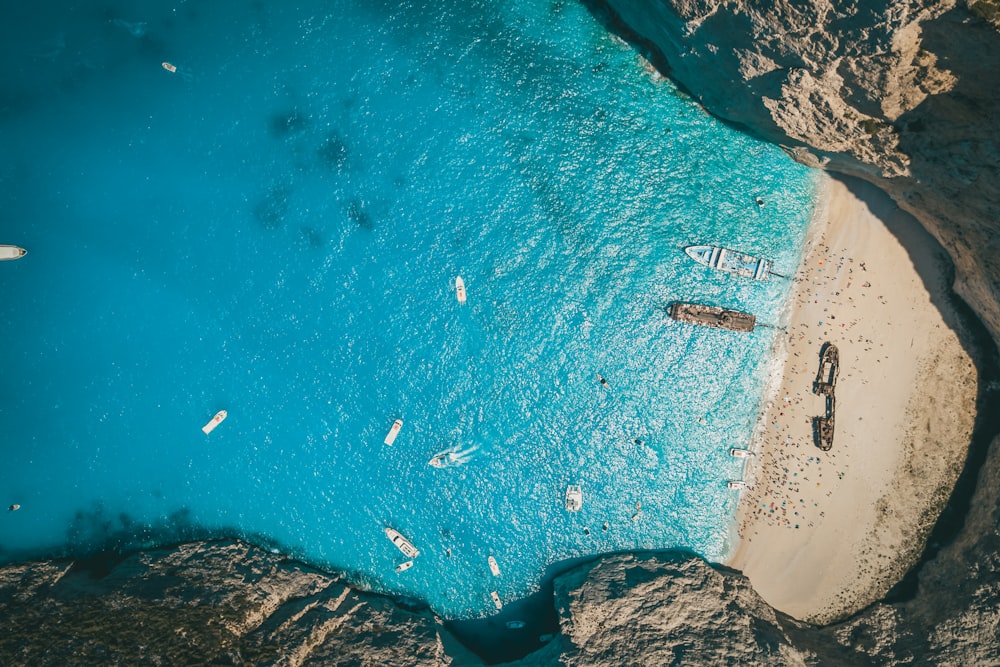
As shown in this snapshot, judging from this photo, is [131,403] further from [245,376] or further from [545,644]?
[545,644]

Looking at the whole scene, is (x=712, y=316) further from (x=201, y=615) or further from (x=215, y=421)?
(x=201, y=615)

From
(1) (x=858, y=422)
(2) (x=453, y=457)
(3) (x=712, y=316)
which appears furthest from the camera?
(2) (x=453, y=457)

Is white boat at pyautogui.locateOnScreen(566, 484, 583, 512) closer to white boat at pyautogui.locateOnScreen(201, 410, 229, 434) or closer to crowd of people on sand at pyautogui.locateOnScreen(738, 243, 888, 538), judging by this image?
crowd of people on sand at pyautogui.locateOnScreen(738, 243, 888, 538)

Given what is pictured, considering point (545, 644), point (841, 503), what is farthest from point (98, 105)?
point (841, 503)

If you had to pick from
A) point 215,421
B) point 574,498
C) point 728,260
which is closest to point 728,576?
point 574,498

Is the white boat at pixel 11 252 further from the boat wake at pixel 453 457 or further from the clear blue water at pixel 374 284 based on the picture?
the boat wake at pixel 453 457

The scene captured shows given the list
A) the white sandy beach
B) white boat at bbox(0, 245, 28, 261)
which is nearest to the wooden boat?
the white sandy beach
